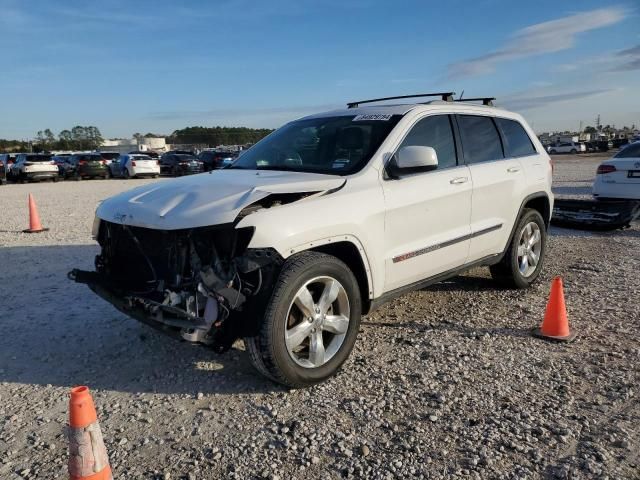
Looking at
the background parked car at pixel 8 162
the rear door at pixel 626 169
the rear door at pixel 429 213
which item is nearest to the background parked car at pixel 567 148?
the background parked car at pixel 8 162

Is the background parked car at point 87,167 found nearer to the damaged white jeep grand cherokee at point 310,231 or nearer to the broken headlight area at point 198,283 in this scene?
the damaged white jeep grand cherokee at point 310,231

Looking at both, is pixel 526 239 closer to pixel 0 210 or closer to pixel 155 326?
pixel 155 326

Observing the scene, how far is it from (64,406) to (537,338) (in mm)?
3694

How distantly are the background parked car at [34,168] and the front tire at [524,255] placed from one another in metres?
28.5

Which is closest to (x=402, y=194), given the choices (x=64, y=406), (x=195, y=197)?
(x=195, y=197)

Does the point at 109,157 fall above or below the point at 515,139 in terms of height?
above

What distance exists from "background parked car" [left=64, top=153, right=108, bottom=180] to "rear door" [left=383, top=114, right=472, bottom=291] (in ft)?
98.4

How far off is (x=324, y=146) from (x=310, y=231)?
1.40 m

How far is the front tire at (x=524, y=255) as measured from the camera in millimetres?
5688

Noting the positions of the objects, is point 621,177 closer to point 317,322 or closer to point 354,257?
point 354,257

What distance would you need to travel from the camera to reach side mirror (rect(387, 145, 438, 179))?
3978 millimetres

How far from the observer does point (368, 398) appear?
3512 millimetres

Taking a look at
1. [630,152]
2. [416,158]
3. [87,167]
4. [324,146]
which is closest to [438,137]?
[416,158]

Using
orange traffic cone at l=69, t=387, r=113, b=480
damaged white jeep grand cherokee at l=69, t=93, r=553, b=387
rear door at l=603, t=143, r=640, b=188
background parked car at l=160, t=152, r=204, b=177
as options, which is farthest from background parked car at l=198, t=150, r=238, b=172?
orange traffic cone at l=69, t=387, r=113, b=480
